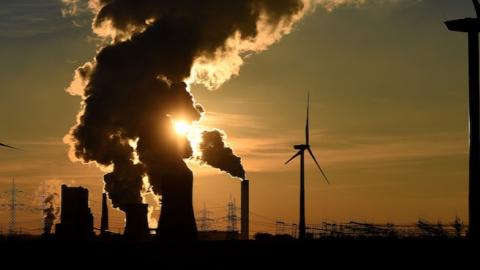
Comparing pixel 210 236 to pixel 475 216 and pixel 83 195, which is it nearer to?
pixel 83 195

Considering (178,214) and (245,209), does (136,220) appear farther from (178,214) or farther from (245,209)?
(245,209)

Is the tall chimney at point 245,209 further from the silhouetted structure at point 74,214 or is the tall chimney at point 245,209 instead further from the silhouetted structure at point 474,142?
the silhouetted structure at point 474,142

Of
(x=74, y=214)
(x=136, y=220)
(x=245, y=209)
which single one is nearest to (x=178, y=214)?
(x=136, y=220)

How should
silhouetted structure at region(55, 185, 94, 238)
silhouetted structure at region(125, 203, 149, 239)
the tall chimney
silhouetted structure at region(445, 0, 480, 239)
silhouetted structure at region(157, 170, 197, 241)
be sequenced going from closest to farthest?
silhouetted structure at region(445, 0, 480, 239) → silhouetted structure at region(157, 170, 197, 241) → silhouetted structure at region(55, 185, 94, 238) → silhouetted structure at region(125, 203, 149, 239) → the tall chimney

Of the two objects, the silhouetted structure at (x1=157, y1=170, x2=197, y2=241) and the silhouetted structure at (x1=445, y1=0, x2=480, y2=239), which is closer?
the silhouetted structure at (x1=445, y1=0, x2=480, y2=239)

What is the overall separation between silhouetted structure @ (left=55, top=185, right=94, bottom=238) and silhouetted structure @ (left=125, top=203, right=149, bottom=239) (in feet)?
15.8

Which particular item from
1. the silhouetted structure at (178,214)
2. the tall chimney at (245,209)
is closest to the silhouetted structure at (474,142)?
the silhouetted structure at (178,214)

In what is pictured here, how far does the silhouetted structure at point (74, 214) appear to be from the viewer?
365 feet

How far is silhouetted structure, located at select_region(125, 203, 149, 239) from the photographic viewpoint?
114m

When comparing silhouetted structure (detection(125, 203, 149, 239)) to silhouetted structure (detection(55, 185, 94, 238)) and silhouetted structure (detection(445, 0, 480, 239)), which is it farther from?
silhouetted structure (detection(445, 0, 480, 239))

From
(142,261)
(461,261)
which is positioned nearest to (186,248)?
(142,261)

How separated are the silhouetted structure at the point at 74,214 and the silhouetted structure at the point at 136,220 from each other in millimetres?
4814

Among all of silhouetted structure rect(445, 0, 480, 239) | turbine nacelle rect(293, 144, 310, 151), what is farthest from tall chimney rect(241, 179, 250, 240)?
silhouetted structure rect(445, 0, 480, 239)

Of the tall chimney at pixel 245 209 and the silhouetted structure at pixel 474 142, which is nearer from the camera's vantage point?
the silhouetted structure at pixel 474 142
